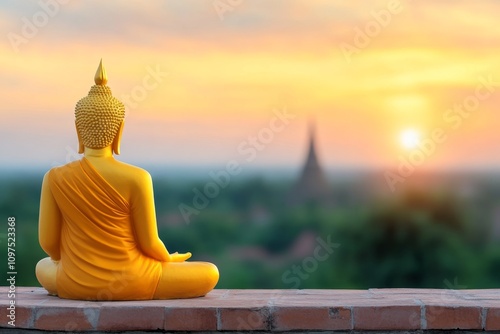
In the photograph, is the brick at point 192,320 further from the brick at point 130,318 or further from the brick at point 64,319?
the brick at point 64,319

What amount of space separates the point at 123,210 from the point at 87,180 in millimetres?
249

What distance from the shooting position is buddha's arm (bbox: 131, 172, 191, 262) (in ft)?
18.3

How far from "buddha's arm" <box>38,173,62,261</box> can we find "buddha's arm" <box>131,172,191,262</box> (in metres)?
0.42

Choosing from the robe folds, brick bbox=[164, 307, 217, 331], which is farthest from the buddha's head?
brick bbox=[164, 307, 217, 331]

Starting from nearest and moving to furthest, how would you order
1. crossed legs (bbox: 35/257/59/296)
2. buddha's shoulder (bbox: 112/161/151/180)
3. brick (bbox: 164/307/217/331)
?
Result: brick (bbox: 164/307/217/331) < buddha's shoulder (bbox: 112/161/151/180) < crossed legs (bbox: 35/257/59/296)

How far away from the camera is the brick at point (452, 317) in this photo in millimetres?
5363

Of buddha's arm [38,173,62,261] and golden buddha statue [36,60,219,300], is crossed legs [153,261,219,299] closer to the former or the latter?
golden buddha statue [36,60,219,300]

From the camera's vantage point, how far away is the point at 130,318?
5.34 meters

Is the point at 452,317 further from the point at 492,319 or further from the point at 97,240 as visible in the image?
the point at 97,240

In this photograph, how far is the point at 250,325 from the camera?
533 cm

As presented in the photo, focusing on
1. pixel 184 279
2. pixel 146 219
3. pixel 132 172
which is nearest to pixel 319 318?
pixel 184 279

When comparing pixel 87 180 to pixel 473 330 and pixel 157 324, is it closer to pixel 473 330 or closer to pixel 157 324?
pixel 157 324

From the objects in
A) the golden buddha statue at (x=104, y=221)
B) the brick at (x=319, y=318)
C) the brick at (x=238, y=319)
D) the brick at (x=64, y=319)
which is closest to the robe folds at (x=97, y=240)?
the golden buddha statue at (x=104, y=221)

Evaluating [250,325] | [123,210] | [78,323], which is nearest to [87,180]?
[123,210]
